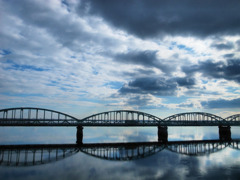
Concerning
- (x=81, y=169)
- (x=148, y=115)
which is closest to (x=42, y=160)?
(x=81, y=169)

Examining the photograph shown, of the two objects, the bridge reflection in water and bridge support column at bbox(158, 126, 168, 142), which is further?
bridge support column at bbox(158, 126, 168, 142)

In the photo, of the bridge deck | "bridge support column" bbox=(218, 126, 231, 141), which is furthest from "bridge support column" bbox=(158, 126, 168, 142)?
"bridge support column" bbox=(218, 126, 231, 141)

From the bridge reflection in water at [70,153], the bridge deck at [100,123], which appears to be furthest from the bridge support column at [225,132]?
the bridge reflection in water at [70,153]

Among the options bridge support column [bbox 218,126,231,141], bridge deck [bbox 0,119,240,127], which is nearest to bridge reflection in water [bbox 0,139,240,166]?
bridge deck [bbox 0,119,240,127]

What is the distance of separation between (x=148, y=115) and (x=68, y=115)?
40.9m

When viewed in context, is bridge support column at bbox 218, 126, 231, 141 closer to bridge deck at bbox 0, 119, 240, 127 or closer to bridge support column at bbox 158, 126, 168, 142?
bridge deck at bbox 0, 119, 240, 127

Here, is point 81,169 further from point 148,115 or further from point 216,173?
point 148,115

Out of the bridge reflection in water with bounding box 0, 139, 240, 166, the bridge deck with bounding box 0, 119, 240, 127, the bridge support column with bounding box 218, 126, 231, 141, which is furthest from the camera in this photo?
the bridge support column with bounding box 218, 126, 231, 141

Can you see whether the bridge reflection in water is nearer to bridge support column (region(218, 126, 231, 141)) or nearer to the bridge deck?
the bridge deck

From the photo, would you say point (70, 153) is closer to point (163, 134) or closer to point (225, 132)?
point (163, 134)

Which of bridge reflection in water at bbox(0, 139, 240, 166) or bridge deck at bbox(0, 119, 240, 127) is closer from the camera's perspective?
bridge reflection in water at bbox(0, 139, 240, 166)

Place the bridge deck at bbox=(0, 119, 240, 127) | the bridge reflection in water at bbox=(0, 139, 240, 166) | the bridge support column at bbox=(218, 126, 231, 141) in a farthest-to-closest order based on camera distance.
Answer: the bridge support column at bbox=(218, 126, 231, 141)
the bridge deck at bbox=(0, 119, 240, 127)
the bridge reflection in water at bbox=(0, 139, 240, 166)

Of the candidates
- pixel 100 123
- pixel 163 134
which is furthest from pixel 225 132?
pixel 100 123

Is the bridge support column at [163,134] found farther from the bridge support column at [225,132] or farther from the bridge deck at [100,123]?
the bridge support column at [225,132]
